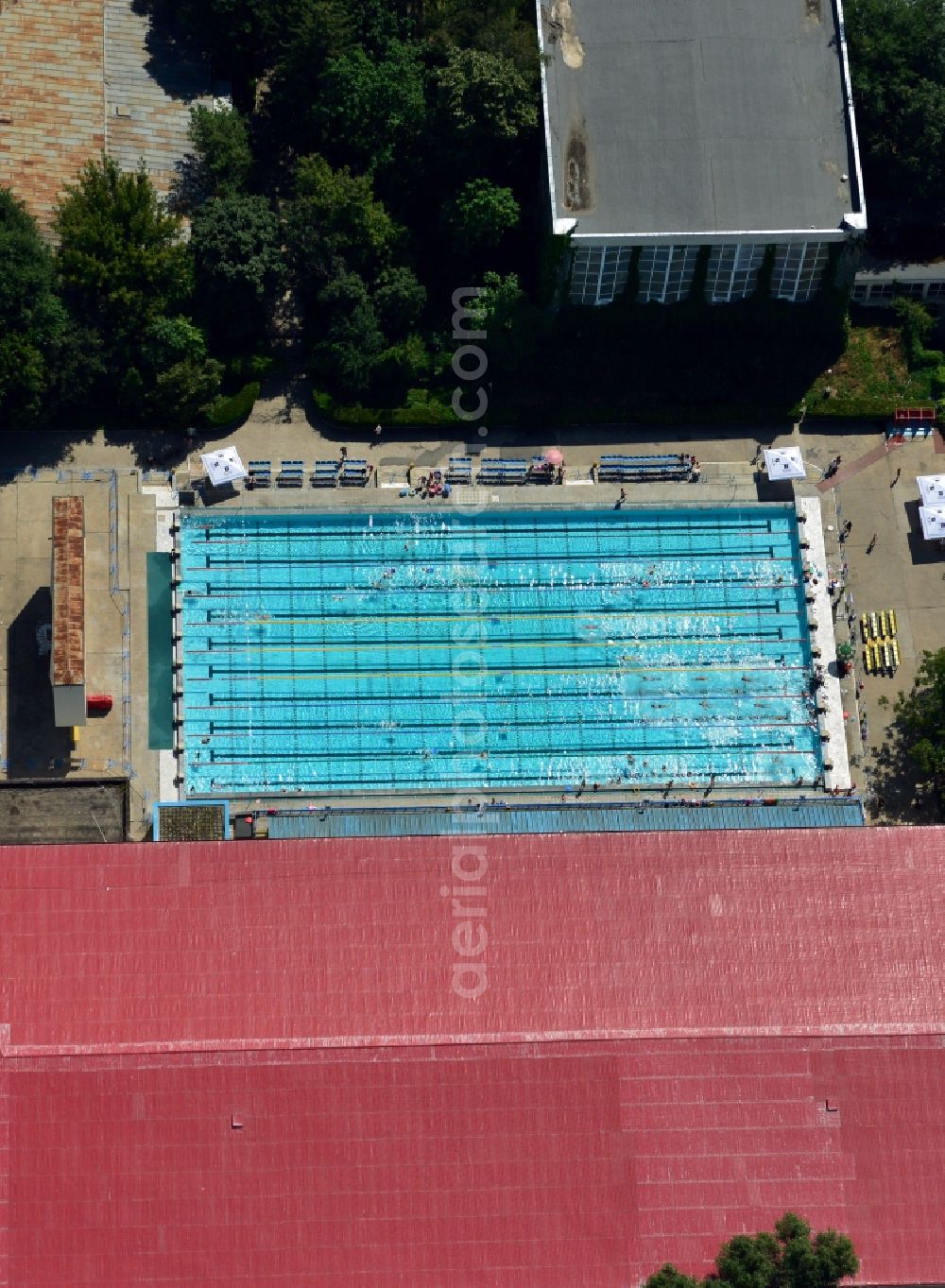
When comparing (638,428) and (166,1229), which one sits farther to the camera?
(638,428)

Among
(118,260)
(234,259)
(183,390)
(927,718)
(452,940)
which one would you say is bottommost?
(452,940)

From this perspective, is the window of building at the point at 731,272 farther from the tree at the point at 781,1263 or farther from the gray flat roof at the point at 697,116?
the tree at the point at 781,1263

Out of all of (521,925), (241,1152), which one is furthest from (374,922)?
(241,1152)

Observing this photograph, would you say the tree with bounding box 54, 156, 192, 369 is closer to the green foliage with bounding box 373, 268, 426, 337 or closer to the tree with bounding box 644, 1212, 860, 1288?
the green foliage with bounding box 373, 268, 426, 337

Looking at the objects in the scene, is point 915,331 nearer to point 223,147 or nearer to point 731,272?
point 731,272

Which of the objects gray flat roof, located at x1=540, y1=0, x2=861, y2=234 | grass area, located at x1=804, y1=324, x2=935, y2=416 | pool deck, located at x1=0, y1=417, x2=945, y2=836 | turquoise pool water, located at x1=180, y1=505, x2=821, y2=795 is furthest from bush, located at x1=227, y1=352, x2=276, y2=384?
grass area, located at x1=804, y1=324, x2=935, y2=416

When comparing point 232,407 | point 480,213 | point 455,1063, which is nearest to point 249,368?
point 232,407

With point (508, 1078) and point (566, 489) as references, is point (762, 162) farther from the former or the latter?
point (508, 1078)
